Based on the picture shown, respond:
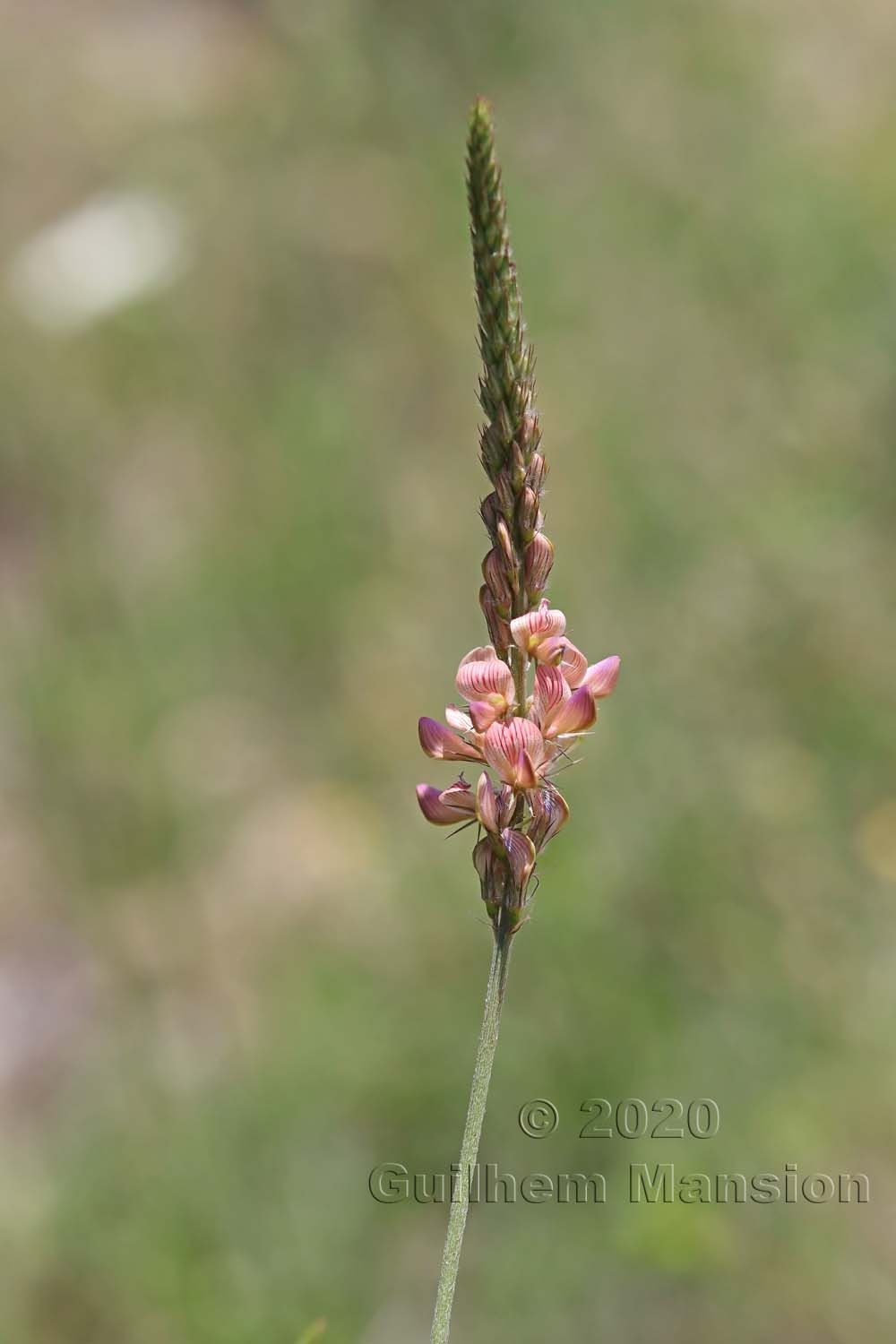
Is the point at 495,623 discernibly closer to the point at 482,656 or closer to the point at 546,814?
the point at 482,656

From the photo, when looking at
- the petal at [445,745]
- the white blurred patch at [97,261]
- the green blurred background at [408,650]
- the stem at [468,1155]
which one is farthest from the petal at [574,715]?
the white blurred patch at [97,261]

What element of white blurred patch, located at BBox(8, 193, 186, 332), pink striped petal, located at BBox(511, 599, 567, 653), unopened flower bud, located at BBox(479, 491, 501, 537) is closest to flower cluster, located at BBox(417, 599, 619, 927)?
pink striped petal, located at BBox(511, 599, 567, 653)

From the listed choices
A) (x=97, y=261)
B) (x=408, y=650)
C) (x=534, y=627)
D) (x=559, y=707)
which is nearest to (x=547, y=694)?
(x=559, y=707)

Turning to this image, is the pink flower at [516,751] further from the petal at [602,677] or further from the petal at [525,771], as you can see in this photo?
the petal at [602,677]

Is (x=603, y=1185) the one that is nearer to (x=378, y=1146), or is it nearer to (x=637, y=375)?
(x=378, y=1146)

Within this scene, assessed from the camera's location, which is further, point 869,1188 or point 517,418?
point 869,1188

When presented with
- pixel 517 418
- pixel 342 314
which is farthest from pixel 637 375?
pixel 517 418
